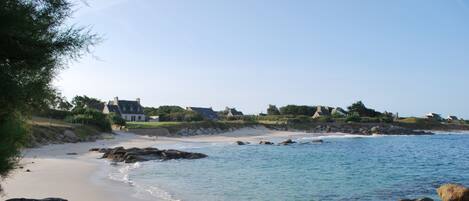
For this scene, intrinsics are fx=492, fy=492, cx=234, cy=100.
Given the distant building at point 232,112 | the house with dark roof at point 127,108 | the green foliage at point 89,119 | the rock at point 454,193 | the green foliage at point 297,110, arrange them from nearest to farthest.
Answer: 1. the rock at point 454,193
2. the green foliage at point 89,119
3. the house with dark roof at point 127,108
4. the green foliage at point 297,110
5. the distant building at point 232,112

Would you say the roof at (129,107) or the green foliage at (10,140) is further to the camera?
the roof at (129,107)

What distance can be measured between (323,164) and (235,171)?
9.17 m

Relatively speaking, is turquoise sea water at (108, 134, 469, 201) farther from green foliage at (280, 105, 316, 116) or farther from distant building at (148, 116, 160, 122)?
green foliage at (280, 105, 316, 116)

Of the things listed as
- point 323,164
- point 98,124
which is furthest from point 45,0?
point 98,124

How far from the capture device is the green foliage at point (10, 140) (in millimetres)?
8008

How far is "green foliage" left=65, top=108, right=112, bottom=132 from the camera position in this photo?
5534cm

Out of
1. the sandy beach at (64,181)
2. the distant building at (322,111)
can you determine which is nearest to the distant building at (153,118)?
the distant building at (322,111)

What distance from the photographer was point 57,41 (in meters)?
8.19

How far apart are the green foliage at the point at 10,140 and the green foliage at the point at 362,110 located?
412 ft

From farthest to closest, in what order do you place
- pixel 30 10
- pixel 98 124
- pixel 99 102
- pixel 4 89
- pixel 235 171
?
pixel 99 102 → pixel 98 124 → pixel 235 171 → pixel 30 10 → pixel 4 89

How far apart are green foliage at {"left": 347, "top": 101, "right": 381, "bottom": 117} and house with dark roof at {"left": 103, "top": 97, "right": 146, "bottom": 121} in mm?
59311

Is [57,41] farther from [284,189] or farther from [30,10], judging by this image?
[284,189]

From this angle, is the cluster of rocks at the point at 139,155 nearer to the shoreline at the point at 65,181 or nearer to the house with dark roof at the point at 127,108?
the shoreline at the point at 65,181

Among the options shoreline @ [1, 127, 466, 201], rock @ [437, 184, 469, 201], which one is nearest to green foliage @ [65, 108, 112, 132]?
shoreline @ [1, 127, 466, 201]
